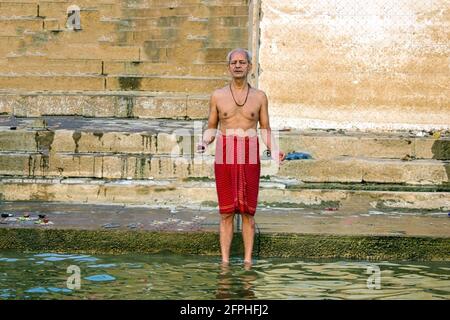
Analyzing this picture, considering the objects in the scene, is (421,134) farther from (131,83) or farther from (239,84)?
(131,83)

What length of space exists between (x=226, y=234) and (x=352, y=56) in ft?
13.0

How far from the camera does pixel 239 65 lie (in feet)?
23.7

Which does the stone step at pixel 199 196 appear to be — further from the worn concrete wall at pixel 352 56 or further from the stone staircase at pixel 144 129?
A: the worn concrete wall at pixel 352 56

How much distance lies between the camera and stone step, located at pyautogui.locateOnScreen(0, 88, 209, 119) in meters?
12.4

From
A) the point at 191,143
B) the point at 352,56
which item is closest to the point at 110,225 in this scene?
the point at 191,143

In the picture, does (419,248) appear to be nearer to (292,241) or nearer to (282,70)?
(292,241)

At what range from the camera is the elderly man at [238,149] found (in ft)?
23.8

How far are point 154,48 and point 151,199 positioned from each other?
5.20m

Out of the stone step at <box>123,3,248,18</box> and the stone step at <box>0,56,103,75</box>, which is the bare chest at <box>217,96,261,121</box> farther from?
the stone step at <box>123,3,248,18</box>

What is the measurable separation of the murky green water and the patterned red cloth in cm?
46

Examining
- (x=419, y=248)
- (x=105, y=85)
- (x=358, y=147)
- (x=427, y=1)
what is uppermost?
(x=427, y=1)

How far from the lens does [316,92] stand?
34.9 feet

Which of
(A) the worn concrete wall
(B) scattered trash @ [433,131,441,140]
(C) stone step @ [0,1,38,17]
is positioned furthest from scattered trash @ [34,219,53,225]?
(C) stone step @ [0,1,38,17]

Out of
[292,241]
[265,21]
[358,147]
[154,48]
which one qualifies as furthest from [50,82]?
[292,241]
